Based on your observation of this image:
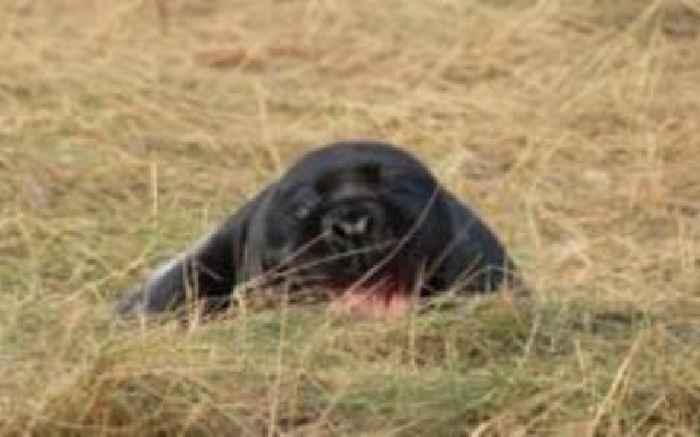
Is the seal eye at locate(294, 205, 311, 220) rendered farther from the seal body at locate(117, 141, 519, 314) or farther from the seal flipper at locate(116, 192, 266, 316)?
the seal flipper at locate(116, 192, 266, 316)

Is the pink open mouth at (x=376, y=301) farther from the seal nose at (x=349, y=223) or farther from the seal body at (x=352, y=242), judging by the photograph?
the seal nose at (x=349, y=223)

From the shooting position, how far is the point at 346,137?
7.75 m

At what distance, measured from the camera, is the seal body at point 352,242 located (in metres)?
5.20

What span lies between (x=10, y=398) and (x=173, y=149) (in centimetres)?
328

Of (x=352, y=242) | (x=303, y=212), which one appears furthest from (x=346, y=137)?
(x=352, y=242)

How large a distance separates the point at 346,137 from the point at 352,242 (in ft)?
8.48

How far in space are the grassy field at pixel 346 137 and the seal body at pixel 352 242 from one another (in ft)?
0.52

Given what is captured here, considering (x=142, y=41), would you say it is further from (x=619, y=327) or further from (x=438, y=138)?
(x=619, y=327)

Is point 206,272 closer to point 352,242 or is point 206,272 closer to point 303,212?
A: point 303,212

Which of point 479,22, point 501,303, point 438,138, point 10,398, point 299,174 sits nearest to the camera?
point 10,398

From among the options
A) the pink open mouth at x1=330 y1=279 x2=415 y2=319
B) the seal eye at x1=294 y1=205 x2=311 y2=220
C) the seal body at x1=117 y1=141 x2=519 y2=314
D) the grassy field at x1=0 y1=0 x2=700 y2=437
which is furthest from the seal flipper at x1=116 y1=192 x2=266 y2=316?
the pink open mouth at x1=330 y1=279 x2=415 y2=319

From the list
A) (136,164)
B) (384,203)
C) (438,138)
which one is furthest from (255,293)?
(438,138)

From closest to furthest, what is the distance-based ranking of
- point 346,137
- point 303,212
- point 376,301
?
point 376,301 < point 303,212 < point 346,137

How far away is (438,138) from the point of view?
7.74 m
